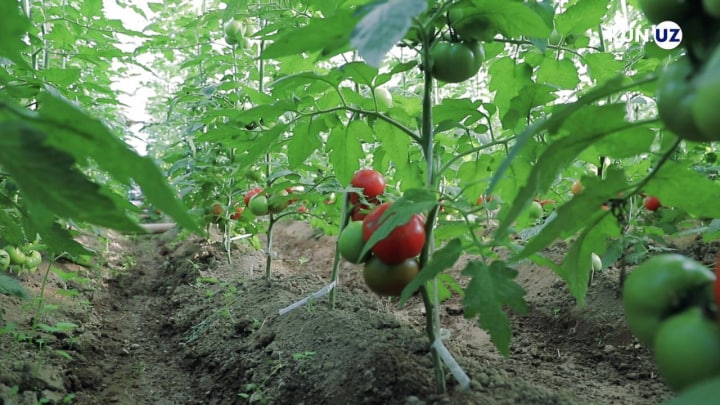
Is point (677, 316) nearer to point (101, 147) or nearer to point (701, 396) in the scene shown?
point (701, 396)

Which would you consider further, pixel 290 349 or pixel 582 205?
pixel 290 349

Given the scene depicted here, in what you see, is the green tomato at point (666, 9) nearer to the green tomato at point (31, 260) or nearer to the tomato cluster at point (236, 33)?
the tomato cluster at point (236, 33)

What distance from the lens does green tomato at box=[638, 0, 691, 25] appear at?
0.57 m

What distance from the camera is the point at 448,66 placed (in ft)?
3.31

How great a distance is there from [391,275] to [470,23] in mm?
508

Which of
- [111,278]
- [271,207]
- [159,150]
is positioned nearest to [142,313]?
[111,278]

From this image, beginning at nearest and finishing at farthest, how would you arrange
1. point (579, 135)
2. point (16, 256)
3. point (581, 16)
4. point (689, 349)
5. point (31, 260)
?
point (689, 349) → point (579, 135) → point (581, 16) → point (16, 256) → point (31, 260)

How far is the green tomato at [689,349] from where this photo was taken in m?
0.48

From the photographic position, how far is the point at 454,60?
Result: 1004mm

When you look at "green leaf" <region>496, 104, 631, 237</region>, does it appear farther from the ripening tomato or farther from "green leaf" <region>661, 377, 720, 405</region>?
the ripening tomato

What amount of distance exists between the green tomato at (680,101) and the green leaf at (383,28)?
0.87ft

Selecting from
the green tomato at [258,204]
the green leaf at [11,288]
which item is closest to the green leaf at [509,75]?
the green leaf at [11,288]

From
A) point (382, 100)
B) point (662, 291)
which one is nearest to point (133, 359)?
point (382, 100)

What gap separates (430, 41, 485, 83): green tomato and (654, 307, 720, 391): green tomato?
0.62 metres
